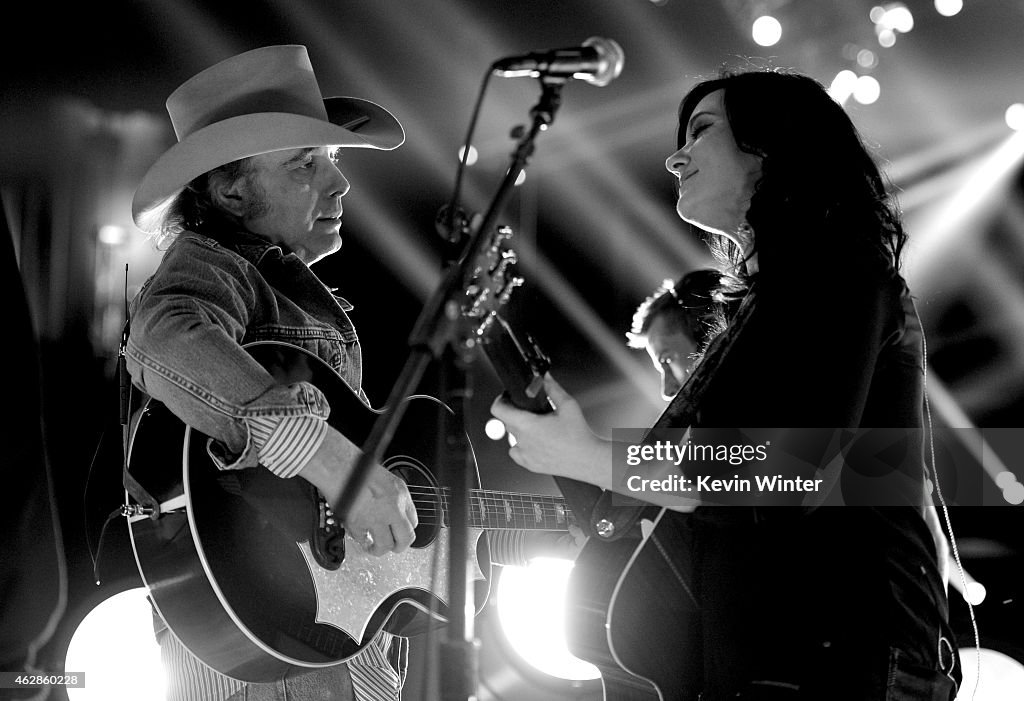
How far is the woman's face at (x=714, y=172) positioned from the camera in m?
2.20

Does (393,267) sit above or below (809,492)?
above

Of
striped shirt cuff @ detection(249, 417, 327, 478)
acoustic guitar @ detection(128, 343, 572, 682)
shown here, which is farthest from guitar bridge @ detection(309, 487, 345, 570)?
striped shirt cuff @ detection(249, 417, 327, 478)

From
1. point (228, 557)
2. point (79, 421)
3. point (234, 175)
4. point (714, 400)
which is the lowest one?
point (228, 557)

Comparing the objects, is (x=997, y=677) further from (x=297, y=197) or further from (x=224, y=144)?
(x=224, y=144)

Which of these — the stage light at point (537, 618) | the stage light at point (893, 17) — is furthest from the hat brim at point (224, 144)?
the stage light at point (893, 17)

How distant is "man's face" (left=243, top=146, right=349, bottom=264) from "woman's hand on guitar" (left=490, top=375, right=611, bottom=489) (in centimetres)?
90

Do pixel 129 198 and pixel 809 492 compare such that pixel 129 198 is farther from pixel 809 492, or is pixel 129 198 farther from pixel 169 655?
pixel 809 492

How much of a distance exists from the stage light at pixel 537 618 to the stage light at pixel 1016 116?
3929mm

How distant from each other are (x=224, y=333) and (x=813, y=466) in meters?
1.26

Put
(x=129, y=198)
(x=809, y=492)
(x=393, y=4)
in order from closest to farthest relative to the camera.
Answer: (x=809, y=492)
(x=129, y=198)
(x=393, y=4)

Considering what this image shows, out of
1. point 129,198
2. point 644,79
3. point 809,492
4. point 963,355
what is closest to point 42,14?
point 129,198

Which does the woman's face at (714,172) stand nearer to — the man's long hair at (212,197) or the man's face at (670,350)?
the man's long hair at (212,197)

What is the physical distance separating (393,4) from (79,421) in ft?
7.81

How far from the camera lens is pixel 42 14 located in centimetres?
370
